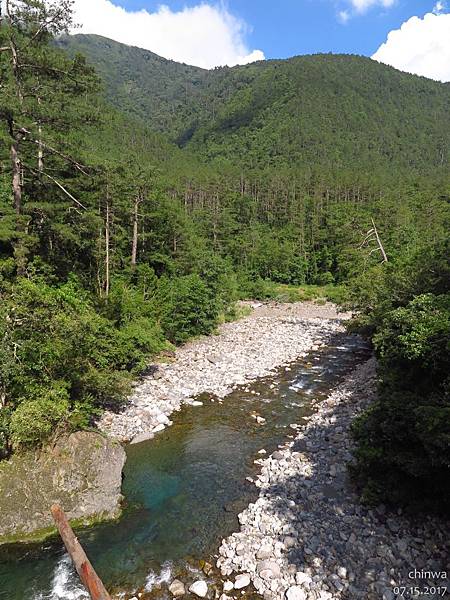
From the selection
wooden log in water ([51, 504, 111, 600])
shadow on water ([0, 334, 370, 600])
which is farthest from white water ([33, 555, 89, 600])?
wooden log in water ([51, 504, 111, 600])

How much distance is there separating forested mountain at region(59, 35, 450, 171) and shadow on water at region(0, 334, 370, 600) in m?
102

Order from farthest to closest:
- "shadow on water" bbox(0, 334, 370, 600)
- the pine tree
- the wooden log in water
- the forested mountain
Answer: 1. the forested mountain
2. the pine tree
3. "shadow on water" bbox(0, 334, 370, 600)
4. the wooden log in water

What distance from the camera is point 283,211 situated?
74.0 m

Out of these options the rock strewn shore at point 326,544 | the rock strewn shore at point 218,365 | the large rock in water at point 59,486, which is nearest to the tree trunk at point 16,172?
the rock strewn shore at point 218,365

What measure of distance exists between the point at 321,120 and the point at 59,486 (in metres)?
159

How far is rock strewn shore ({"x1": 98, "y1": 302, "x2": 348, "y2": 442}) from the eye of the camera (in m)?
14.2

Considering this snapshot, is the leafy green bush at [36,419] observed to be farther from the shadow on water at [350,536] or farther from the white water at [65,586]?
the shadow on water at [350,536]

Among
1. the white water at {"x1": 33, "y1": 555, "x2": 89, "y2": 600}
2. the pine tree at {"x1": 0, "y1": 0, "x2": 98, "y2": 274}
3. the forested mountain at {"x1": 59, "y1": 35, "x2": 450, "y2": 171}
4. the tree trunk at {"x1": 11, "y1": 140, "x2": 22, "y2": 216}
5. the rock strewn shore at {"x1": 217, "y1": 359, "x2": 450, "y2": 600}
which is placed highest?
the forested mountain at {"x1": 59, "y1": 35, "x2": 450, "y2": 171}

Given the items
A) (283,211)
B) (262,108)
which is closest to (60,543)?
(283,211)

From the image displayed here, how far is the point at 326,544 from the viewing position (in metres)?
8.14

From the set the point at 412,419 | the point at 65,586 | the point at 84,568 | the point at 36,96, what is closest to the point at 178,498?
the point at 65,586

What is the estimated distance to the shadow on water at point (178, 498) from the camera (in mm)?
7768

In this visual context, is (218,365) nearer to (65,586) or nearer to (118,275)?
(118,275)

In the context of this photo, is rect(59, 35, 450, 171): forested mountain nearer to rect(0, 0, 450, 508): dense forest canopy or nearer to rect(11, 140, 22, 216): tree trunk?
rect(0, 0, 450, 508): dense forest canopy
